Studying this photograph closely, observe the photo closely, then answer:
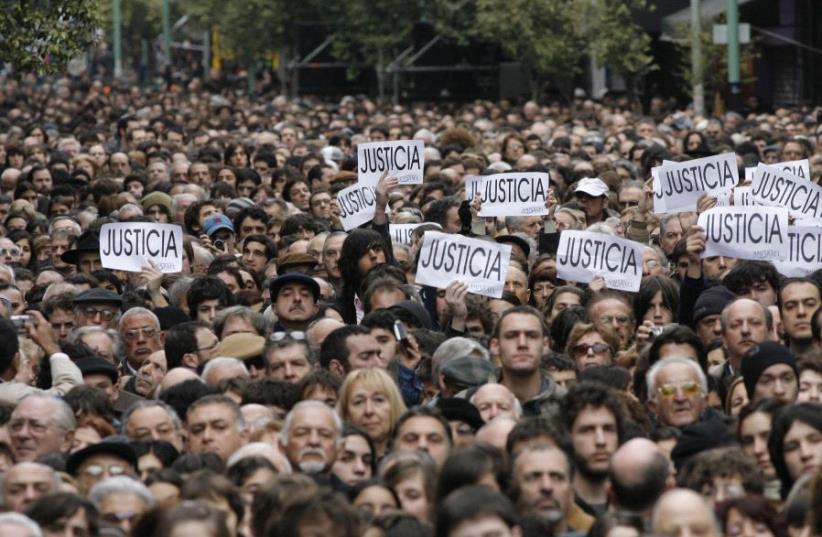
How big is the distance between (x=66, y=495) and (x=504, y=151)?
1724cm

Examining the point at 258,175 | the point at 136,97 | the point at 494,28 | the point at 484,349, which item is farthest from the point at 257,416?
the point at 136,97

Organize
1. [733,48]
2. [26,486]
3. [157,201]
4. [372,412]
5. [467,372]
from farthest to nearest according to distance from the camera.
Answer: [733,48] < [157,201] < [467,372] < [372,412] < [26,486]

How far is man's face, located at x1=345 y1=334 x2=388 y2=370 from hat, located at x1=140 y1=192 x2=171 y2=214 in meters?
7.56

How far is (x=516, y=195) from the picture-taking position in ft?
58.4

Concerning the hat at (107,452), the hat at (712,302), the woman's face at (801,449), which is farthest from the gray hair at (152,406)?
the hat at (712,302)

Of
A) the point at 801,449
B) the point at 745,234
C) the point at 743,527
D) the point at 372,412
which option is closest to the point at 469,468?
the point at 743,527

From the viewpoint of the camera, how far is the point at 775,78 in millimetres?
47875

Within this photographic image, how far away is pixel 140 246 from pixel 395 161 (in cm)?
400

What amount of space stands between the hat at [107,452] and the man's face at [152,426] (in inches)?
23.5

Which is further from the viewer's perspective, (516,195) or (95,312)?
(516,195)

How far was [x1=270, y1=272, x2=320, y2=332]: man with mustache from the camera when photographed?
13.8m

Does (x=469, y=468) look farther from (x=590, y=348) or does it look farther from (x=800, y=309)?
(x=800, y=309)

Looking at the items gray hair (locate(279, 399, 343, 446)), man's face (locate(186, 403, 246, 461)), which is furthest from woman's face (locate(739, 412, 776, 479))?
man's face (locate(186, 403, 246, 461))

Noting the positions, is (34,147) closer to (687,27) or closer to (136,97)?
(687,27)
